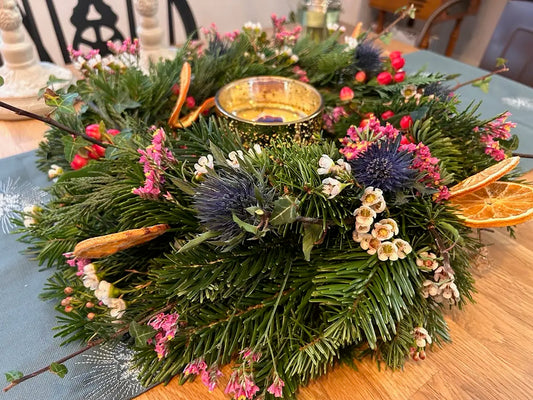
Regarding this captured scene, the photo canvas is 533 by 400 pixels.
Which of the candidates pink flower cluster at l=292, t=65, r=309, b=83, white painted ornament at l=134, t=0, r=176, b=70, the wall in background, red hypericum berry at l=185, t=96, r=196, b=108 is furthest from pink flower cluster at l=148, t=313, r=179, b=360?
the wall in background

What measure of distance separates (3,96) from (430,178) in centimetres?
72

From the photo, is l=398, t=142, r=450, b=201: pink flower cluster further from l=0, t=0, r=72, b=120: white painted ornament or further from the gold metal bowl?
l=0, t=0, r=72, b=120: white painted ornament

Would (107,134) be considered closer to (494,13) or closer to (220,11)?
(220,11)

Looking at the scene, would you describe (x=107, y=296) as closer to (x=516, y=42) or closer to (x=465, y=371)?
(x=465, y=371)

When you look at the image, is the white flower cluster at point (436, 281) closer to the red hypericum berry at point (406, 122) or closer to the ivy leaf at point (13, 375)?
the red hypericum berry at point (406, 122)

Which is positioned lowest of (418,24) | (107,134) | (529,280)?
(418,24)

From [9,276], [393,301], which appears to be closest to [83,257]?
[9,276]

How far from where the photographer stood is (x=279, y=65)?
72 cm

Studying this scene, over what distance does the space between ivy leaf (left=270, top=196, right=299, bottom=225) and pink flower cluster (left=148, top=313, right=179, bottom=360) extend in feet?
0.45

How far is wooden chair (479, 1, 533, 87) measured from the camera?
115 centimetres

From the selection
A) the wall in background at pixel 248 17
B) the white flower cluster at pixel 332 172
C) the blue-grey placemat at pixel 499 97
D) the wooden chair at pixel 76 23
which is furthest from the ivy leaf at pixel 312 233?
the wall in background at pixel 248 17

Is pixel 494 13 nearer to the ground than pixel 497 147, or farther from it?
nearer to the ground

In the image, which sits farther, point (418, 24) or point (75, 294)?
point (418, 24)

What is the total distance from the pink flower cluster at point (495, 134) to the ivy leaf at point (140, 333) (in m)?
0.44
